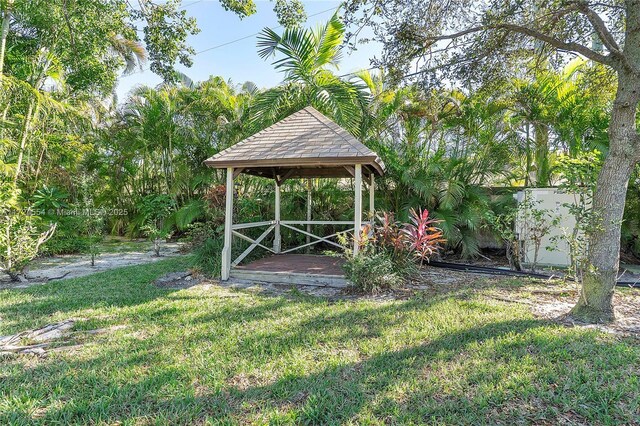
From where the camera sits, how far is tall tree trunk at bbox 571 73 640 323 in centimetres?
377

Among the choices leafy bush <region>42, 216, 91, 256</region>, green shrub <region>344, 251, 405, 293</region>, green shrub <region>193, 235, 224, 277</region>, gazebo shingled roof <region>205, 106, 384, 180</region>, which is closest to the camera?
green shrub <region>344, 251, 405, 293</region>

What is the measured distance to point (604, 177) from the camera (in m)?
3.90

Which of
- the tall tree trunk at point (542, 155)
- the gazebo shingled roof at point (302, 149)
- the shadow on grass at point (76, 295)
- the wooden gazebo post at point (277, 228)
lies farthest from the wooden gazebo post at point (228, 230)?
the tall tree trunk at point (542, 155)

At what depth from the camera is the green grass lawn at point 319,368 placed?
2281 millimetres

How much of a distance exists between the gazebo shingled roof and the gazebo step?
6.16 ft

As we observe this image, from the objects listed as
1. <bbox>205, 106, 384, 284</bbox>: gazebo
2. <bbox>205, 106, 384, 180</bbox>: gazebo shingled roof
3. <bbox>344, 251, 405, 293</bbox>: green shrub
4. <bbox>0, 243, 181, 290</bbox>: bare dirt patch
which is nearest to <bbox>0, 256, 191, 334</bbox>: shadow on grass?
<bbox>0, 243, 181, 290</bbox>: bare dirt patch

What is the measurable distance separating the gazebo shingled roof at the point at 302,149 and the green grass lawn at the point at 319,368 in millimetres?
2328

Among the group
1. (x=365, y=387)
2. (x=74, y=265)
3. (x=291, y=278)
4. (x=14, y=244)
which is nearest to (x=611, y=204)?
(x=365, y=387)

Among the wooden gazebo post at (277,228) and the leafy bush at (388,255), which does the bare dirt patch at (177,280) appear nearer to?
the wooden gazebo post at (277,228)

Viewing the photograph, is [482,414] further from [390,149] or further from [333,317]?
[390,149]

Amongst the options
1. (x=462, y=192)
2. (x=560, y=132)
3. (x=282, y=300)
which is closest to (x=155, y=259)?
(x=282, y=300)

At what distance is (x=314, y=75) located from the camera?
8438mm

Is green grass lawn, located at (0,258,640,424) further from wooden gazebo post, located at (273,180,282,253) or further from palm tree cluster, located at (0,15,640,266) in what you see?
palm tree cluster, located at (0,15,640,266)

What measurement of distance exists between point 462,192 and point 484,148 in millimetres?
1452
